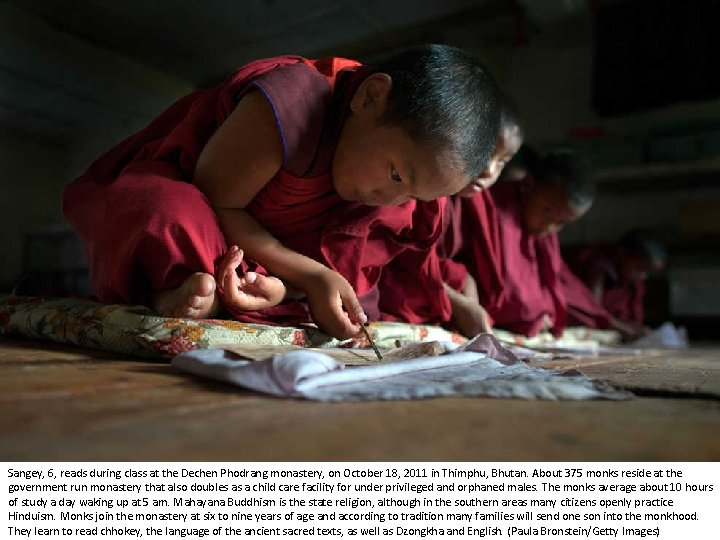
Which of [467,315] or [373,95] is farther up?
[373,95]

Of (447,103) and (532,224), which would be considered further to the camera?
(532,224)

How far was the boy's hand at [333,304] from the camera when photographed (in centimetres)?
85

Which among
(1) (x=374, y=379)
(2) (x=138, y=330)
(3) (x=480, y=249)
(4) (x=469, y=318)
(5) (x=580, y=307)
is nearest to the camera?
(1) (x=374, y=379)

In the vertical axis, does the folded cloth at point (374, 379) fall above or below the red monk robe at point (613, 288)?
below

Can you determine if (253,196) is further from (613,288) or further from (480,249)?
(613,288)

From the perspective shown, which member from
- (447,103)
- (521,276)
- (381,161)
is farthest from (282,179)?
(521,276)

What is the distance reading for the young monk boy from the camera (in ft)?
2.62

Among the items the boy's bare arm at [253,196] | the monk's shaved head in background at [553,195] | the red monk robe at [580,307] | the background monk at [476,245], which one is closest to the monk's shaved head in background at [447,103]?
the boy's bare arm at [253,196]

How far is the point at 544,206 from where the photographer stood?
173 cm

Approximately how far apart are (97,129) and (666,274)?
4347mm

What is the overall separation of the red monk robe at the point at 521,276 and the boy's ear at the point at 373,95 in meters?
0.87

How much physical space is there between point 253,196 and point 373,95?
0.81 ft

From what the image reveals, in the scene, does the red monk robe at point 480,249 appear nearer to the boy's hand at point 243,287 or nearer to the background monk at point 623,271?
the boy's hand at point 243,287
